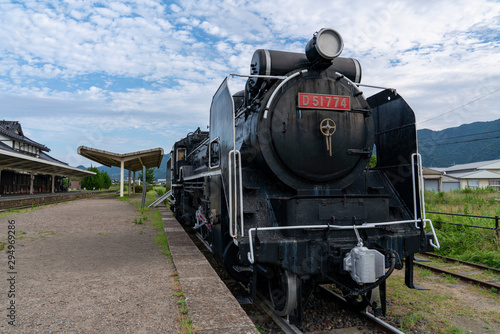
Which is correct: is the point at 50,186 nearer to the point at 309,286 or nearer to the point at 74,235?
the point at 74,235

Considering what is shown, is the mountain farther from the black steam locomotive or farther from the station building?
the black steam locomotive

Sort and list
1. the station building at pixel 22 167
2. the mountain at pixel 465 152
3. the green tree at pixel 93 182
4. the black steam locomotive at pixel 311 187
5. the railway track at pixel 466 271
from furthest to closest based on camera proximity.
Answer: the mountain at pixel 465 152 < the green tree at pixel 93 182 < the station building at pixel 22 167 < the railway track at pixel 466 271 < the black steam locomotive at pixel 311 187

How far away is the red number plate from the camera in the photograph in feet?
13.7

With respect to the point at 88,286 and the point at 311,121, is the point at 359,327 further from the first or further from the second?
the point at 88,286

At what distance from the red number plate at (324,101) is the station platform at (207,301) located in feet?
8.38

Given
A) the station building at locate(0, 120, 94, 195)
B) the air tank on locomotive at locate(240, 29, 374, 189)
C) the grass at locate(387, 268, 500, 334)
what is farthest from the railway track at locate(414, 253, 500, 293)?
the station building at locate(0, 120, 94, 195)

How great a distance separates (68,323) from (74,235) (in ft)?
21.2

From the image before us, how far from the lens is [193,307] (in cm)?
351

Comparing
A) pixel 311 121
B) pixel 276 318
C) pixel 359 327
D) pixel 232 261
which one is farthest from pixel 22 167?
pixel 359 327

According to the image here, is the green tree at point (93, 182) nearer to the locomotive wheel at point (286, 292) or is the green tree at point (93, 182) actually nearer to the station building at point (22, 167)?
the station building at point (22, 167)

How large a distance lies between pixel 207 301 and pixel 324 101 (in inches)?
113

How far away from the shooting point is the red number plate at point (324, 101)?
4.18 meters

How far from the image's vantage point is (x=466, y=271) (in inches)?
259

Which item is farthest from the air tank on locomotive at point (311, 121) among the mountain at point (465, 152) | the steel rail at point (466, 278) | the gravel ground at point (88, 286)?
the mountain at point (465, 152)
